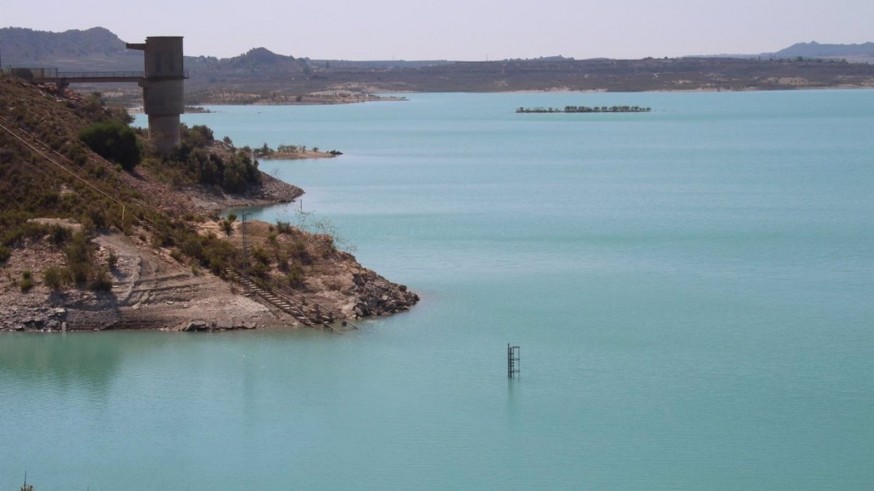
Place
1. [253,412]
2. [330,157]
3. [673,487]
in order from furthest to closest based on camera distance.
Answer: [330,157] < [253,412] < [673,487]

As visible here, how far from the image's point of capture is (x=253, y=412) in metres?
28.9

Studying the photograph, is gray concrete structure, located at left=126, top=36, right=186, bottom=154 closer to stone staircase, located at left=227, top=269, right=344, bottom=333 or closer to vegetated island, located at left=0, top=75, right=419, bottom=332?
vegetated island, located at left=0, top=75, right=419, bottom=332

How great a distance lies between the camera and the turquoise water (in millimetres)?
25641

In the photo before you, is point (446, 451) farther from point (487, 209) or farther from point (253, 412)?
point (487, 209)

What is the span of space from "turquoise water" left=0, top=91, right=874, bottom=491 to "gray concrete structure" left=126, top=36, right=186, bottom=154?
690 centimetres

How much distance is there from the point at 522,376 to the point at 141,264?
1111 cm

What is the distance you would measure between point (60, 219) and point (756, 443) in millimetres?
20951

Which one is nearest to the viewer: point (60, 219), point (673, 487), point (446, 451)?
point (673, 487)

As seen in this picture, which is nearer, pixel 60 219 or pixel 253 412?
pixel 253 412

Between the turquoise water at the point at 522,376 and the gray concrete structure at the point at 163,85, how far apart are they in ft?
22.7

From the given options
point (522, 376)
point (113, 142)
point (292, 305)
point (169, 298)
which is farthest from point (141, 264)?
point (113, 142)

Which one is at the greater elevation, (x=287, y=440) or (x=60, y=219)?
(x=60, y=219)

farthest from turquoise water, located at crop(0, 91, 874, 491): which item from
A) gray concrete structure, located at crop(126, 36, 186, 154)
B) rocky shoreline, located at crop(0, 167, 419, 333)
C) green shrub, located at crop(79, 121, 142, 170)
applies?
green shrub, located at crop(79, 121, 142, 170)

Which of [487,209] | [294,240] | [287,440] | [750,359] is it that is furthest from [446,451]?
[487,209]
